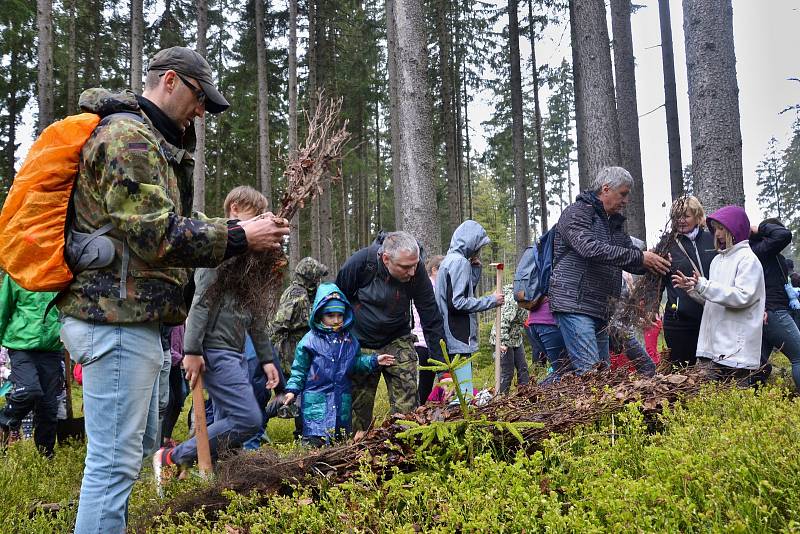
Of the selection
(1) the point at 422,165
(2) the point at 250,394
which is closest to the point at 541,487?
(2) the point at 250,394

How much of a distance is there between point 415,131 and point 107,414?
241 inches

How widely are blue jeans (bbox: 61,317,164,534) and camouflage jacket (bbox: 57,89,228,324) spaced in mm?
99

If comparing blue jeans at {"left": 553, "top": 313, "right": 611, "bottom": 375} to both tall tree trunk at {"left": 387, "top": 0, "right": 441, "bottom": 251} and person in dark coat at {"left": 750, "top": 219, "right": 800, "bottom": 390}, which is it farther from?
tall tree trunk at {"left": 387, "top": 0, "right": 441, "bottom": 251}

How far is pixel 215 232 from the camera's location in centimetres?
275

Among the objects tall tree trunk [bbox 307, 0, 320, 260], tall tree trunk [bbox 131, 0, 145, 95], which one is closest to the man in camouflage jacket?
tall tree trunk [bbox 131, 0, 145, 95]

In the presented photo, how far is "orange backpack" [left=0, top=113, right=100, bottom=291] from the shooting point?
102 inches

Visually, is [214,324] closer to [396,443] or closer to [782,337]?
[396,443]

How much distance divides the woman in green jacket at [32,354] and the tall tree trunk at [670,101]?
14.6 metres

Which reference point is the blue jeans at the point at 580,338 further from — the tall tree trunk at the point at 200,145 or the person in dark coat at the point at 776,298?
the tall tree trunk at the point at 200,145

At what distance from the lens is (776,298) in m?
6.14

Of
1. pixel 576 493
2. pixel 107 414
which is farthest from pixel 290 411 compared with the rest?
pixel 576 493

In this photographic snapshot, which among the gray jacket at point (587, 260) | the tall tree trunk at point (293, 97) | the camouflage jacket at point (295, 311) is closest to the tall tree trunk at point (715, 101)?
the gray jacket at point (587, 260)

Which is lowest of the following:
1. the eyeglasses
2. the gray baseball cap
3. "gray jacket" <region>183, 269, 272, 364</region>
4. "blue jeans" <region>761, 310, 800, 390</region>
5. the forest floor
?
the forest floor

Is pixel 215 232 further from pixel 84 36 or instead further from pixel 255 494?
pixel 84 36
